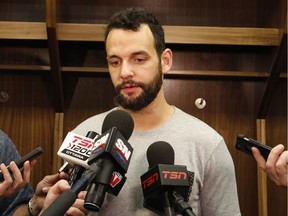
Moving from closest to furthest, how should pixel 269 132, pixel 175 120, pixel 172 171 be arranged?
1. pixel 172 171
2. pixel 175 120
3. pixel 269 132

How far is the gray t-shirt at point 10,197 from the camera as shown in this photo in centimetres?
141

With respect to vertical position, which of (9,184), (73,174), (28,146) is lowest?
Result: (28,146)

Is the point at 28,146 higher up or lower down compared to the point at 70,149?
lower down

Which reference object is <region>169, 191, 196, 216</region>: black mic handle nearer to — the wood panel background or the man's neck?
the man's neck

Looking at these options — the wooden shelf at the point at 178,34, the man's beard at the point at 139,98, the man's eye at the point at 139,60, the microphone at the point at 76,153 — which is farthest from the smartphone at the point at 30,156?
the wooden shelf at the point at 178,34

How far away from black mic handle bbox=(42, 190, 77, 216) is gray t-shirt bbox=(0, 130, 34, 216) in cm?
90

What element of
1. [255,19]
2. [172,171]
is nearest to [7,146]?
[172,171]

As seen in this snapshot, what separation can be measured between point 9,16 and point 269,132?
179 cm

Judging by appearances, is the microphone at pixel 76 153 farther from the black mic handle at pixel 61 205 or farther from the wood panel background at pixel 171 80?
the wood panel background at pixel 171 80

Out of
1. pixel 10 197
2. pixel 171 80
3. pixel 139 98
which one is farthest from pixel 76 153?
pixel 171 80

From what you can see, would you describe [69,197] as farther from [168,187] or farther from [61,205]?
[168,187]

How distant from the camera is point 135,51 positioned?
121cm

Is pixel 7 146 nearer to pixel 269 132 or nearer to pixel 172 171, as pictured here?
pixel 172 171

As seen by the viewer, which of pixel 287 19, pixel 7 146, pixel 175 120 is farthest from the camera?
pixel 287 19
